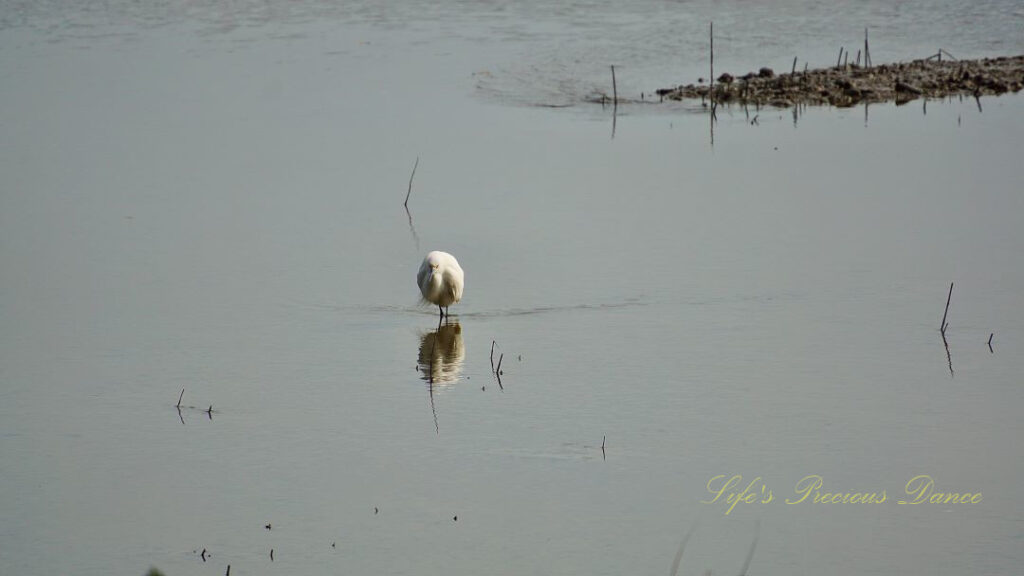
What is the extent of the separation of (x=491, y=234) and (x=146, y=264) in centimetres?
274

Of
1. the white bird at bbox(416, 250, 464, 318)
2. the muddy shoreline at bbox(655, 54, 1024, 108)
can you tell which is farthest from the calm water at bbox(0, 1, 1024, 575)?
the muddy shoreline at bbox(655, 54, 1024, 108)

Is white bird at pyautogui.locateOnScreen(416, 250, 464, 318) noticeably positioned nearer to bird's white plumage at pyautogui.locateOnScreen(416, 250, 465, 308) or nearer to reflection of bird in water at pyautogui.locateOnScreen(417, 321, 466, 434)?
bird's white plumage at pyautogui.locateOnScreen(416, 250, 465, 308)

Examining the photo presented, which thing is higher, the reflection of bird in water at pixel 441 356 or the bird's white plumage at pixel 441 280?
the bird's white plumage at pixel 441 280

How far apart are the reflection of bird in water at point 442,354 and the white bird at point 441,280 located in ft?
0.64

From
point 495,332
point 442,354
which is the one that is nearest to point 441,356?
point 442,354

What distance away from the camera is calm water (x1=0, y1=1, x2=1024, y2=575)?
6621mm

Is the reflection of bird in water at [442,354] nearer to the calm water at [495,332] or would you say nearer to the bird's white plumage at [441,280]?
the calm water at [495,332]

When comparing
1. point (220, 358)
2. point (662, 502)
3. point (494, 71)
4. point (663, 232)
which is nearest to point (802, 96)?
point (494, 71)

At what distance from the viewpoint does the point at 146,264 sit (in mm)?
11203

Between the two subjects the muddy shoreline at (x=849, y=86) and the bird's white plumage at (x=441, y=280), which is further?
the muddy shoreline at (x=849, y=86)

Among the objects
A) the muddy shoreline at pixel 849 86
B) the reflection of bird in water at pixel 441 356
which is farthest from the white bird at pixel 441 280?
the muddy shoreline at pixel 849 86

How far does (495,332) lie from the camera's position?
31.1 feet

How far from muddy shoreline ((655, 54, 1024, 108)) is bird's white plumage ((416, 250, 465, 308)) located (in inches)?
332

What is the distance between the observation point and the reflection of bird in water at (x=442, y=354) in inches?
344
